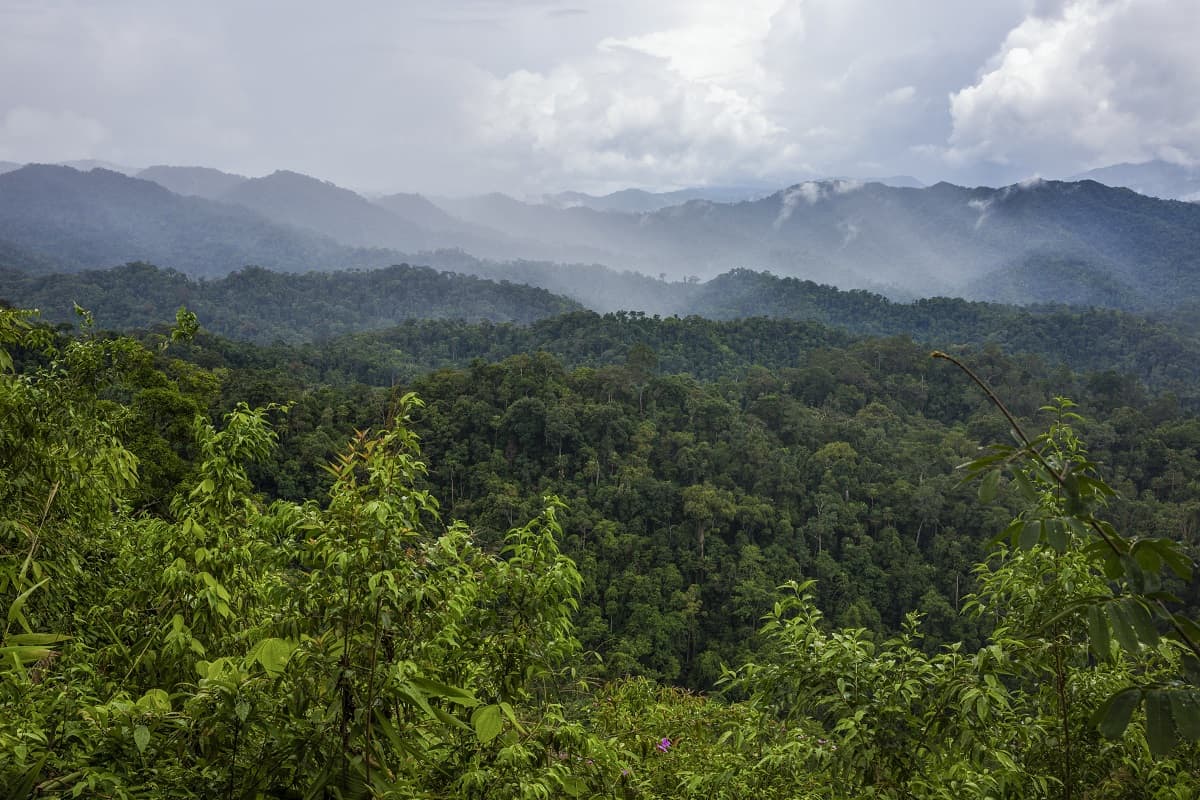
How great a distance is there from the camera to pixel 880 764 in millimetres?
2131

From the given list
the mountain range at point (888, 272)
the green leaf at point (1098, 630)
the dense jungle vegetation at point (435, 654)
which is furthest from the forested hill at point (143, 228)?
the green leaf at point (1098, 630)

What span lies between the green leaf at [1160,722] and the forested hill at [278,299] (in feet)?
200

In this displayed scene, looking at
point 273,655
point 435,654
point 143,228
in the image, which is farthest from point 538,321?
point 143,228

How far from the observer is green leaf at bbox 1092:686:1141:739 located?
3.10ft

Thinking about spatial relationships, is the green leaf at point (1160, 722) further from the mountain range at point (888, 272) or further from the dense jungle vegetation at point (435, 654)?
the mountain range at point (888, 272)

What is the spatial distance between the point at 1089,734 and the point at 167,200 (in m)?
232

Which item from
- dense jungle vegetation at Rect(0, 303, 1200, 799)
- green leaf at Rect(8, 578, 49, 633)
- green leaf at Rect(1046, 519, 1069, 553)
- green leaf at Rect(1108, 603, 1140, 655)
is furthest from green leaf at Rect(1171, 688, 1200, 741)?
green leaf at Rect(8, 578, 49, 633)

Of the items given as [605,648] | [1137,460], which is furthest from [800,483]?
[1137,460]

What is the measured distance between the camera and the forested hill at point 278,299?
6406 cm

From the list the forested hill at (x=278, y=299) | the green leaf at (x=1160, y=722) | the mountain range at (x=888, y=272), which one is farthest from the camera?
the mountain range at (x=888, y=272)

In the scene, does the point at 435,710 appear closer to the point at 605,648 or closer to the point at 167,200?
the point at 605,648

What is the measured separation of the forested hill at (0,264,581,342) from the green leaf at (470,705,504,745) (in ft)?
197

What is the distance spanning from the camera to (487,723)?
154 centimetres

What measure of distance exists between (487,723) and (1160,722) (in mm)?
1278
